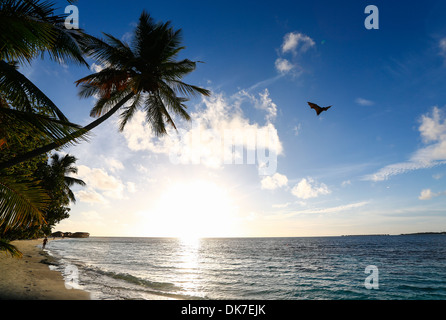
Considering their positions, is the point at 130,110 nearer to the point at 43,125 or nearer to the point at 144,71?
the point at 144,71

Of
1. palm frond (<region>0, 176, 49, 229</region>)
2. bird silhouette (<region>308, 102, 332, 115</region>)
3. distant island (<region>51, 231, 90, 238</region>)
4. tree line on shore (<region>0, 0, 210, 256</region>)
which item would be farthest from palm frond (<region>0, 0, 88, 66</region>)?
distant island (<region>51, 231, 90, 238</region>)

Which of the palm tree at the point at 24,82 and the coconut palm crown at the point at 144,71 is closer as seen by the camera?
the palm tree at the point at 24,82

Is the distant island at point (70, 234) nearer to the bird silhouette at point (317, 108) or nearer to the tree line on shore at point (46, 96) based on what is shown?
the tree line on shore at point (46, 96)

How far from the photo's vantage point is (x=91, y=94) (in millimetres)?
11055

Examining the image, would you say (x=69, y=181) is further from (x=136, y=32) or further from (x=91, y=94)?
(x=136, y=32)

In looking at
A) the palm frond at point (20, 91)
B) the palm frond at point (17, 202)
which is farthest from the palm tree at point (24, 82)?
A: the palm frond at point (17, 202)

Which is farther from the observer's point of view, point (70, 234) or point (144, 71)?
point (70, 234)

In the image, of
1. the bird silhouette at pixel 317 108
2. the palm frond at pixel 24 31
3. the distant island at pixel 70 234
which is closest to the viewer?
the palm frond at pixel 24 31

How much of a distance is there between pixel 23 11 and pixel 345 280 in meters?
25.0

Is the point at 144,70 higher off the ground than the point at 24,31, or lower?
higher

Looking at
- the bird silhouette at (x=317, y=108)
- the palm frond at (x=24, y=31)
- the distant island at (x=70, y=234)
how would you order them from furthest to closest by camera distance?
the distant island at (x=70, y=234)
the bird silhouette at (x=317, y=108)
the palm frond at (x=24, y=31)

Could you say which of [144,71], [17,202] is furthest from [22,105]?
[144,71]

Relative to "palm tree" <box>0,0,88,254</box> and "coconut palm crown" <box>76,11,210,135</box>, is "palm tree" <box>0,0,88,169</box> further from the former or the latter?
"coconut palm crown" <box>76,11,210,135</box>
